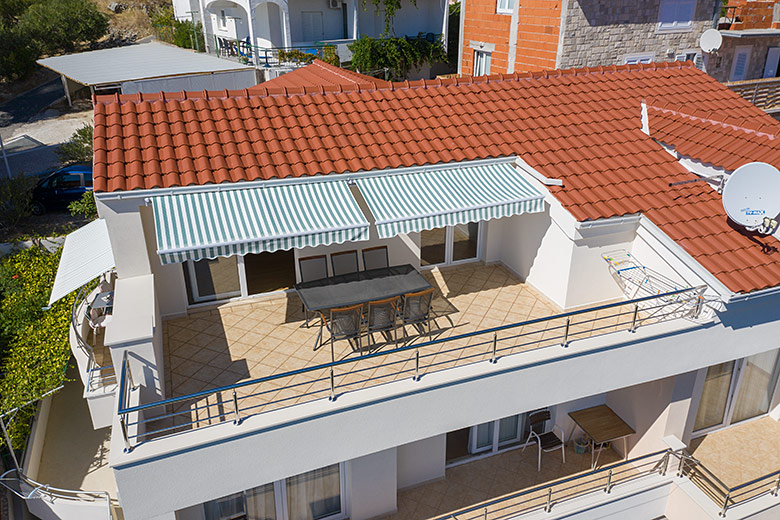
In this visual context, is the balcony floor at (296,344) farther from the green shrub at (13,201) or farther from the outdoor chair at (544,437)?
the green shrub at (13,201)

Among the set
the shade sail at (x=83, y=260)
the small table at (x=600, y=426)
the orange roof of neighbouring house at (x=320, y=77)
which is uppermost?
the orange roof of neighbouring house at (x=320, y=77)

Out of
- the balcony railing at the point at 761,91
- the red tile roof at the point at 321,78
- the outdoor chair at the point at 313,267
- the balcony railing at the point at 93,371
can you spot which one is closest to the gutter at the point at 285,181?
the outdoor chair at the point at 313,267

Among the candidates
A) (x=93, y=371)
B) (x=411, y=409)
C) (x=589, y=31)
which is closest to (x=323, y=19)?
(x=589, y=31)

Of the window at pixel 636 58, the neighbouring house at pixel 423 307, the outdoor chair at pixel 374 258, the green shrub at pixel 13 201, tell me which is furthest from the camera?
the window at pixel 636 58

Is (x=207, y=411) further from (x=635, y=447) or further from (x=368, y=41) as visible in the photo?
(x=368, y=41)

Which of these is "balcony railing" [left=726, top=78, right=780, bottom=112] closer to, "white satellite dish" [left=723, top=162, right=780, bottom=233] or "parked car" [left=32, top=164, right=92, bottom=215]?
"white satellite dish" [left=723, top=162, right=780, bottom=233]

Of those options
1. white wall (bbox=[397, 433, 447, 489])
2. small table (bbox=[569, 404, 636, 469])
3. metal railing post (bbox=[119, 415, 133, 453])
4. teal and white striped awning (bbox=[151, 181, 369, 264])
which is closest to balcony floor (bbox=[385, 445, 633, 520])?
white wall (bbox=[397, 433, 447, 489])
